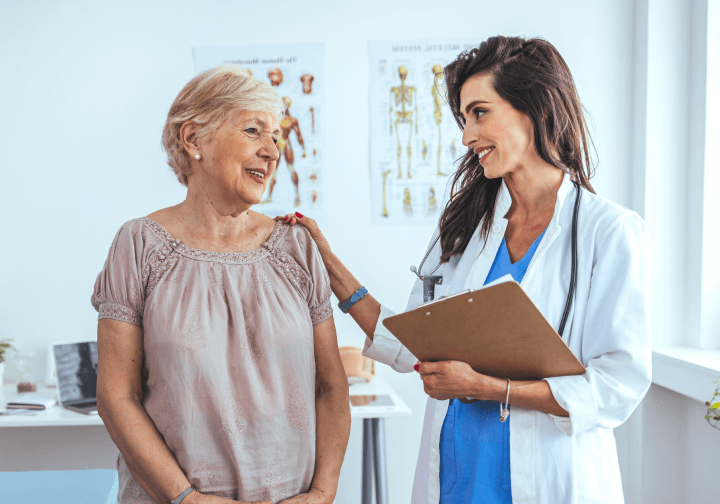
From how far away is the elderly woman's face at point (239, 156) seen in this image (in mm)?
1191

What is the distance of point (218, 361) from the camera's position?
1103 mm

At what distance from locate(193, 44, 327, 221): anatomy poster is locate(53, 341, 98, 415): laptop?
42.0 inches

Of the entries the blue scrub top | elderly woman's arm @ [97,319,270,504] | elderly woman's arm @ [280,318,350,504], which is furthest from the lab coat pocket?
elderly woman's arm @ [97,319,270,504]

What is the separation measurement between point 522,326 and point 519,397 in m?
0.19

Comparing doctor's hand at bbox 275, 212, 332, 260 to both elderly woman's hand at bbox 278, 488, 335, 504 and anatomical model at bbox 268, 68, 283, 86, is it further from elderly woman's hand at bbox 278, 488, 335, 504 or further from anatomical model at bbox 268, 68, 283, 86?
anatomical model at bbox 268, 68, 283, 86

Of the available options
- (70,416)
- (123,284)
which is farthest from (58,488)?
(70,416)

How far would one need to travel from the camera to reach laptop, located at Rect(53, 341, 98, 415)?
246cm

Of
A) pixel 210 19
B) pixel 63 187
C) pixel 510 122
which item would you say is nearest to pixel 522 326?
pixel 510 122

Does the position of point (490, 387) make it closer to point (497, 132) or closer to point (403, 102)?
point (497, 132)

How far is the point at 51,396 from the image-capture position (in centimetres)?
256

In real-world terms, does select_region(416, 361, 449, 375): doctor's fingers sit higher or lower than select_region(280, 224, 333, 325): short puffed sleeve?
lower

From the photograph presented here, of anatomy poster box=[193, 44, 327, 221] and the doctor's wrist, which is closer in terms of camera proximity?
the doctor's wrist

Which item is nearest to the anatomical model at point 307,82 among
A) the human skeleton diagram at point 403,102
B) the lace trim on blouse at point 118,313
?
the human skeleton diagram at point 403,102

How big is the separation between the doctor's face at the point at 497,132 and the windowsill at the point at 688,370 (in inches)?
56.1
